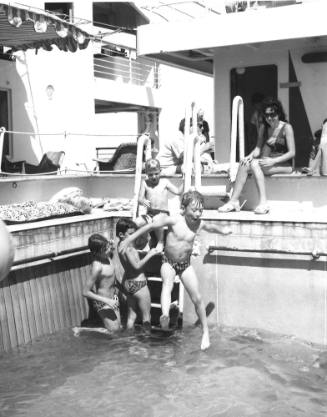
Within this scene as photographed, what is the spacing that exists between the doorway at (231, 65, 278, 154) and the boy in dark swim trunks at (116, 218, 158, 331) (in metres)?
3.96

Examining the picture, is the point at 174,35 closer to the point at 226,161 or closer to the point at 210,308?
the point at 226,161

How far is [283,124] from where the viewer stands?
995 centimetres

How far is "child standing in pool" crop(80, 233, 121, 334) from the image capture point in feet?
29.2

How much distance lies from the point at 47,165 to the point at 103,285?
4.82m

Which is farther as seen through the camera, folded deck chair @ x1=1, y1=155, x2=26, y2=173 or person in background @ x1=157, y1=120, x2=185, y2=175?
folded deck chair @ x1=1, y1=155, x2=26, y2=173

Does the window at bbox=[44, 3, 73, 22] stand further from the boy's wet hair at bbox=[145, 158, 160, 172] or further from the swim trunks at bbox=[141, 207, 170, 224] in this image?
the swim trunks at bbox=[141, 207, 170, 224]

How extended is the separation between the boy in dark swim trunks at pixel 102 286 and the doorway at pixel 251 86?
14.0 feet

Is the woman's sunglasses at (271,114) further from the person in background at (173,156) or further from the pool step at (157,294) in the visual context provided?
the pool step at (157,294)

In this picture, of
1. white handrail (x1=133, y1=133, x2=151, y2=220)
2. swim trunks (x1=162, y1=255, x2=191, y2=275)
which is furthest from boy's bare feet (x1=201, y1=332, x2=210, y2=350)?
white handrail (x1=133, y1=133, x2=151, y2=220)

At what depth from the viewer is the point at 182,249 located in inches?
334

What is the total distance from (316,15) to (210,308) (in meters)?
4.74

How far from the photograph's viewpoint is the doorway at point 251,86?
466 inches

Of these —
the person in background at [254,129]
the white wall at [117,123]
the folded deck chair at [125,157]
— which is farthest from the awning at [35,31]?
the white wall at [117,123]

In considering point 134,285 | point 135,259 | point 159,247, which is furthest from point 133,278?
point 159,247
